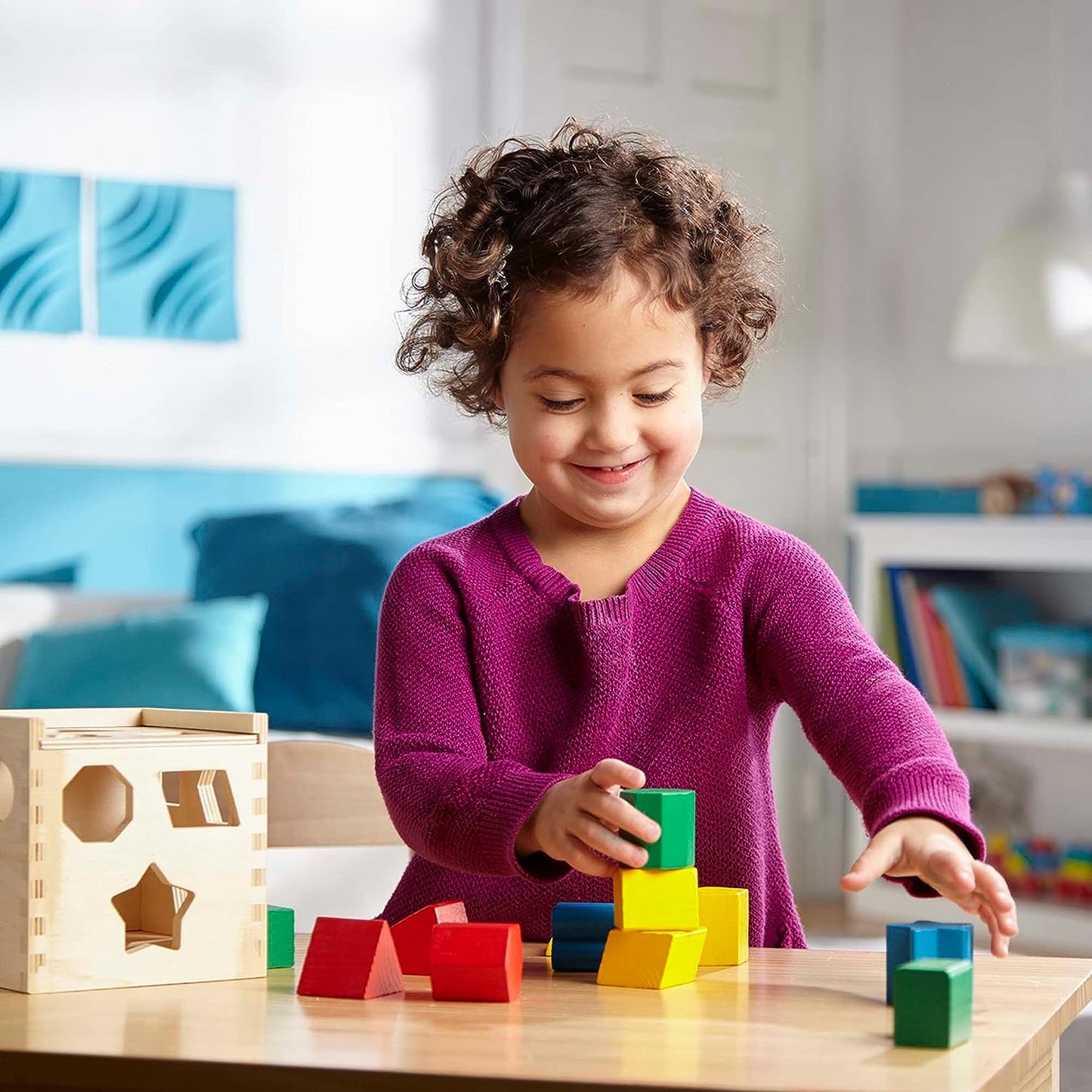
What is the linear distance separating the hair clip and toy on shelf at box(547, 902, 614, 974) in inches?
17.2

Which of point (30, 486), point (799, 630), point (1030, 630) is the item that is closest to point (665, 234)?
point (799, 630)

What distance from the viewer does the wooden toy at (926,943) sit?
755 mm

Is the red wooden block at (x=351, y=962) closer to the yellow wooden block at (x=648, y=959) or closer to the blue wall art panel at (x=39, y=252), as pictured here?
the yellow wooden block at (x=648, y=959)

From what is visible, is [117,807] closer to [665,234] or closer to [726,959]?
[726,959]

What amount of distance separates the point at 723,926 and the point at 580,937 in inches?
2.9

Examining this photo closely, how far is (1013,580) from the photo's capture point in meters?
3.66

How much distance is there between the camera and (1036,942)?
325 centimetres

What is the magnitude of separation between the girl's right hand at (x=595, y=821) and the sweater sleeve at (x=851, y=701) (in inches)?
5.2

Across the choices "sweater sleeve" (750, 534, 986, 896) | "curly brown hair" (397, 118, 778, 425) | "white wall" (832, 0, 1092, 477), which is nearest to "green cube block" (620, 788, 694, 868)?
"sweater sleeve" (750, 534, 986, 896)

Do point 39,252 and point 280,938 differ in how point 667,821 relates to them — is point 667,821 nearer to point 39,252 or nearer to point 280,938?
point 280,938

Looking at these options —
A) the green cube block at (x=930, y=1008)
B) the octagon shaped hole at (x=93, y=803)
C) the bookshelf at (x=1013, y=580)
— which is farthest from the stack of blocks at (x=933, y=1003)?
the bookshelf at (x=1013, y=580)

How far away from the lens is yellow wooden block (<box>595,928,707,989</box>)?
777mm

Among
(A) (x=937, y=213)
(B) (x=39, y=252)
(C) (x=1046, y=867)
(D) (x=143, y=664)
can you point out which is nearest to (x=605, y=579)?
(D) (x=143, y=664)

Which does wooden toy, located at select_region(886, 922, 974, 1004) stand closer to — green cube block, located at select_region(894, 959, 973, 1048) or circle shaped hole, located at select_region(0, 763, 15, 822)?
green cube block, located at select_region(894, 959, 973, 1048)
